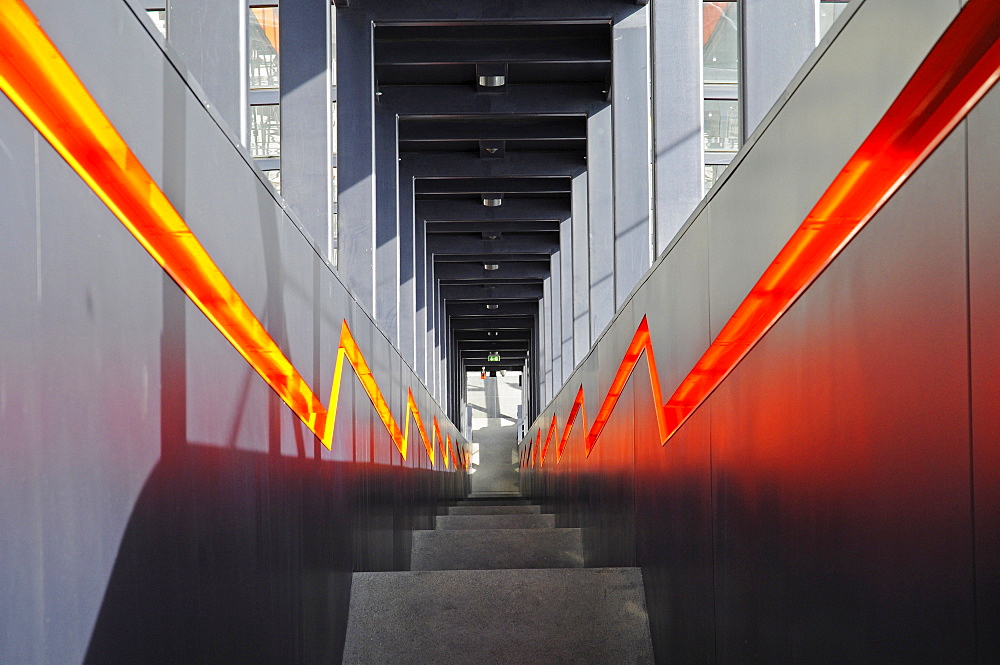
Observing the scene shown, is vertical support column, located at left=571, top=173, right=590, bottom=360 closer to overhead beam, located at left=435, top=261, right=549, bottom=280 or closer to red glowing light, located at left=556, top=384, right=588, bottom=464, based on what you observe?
red glowing light, located at left=556, top=384, right=588, bottom=464

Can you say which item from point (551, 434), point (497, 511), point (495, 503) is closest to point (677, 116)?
point (551, 434)

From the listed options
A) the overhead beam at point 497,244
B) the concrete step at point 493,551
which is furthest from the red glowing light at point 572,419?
the overhead beam at point 497,244

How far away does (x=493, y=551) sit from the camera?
6.03 meters

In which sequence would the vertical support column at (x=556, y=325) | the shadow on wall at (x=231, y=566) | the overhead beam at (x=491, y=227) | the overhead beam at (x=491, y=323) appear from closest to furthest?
1. the shadow on wall at (x=231, y=566)
2. the vertical support column at (x=556, y=325)
3. the overhead beam at (x=491, y=227)
4. the overhead beam at (x=491, y=323)

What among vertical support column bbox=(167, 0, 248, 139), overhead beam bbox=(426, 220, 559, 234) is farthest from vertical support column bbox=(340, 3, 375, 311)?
overhead beam bbox=(426, 220, 559, 234)

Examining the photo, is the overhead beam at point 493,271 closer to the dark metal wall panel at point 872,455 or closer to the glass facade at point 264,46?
the glass facade at point 264,46

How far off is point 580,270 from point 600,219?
6.69ft

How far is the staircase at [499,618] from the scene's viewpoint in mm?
3541

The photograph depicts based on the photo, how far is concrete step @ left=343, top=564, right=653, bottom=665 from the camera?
354cm

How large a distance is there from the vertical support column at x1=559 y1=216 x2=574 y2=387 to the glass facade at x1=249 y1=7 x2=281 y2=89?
443 cm

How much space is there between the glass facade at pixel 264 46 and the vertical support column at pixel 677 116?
6756 millimetres

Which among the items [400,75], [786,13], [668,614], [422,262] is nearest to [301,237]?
[668,614]

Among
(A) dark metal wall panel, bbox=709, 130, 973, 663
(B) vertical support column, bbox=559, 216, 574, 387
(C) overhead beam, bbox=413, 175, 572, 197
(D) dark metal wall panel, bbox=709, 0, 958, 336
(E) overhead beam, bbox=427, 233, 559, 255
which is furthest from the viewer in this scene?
(E) overhead beam, bbox=427, 233, 559, 255

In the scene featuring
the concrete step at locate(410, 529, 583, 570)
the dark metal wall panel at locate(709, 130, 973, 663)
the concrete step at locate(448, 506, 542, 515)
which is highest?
the dark metal wall panel at locate(709, 130, 973, 663)
